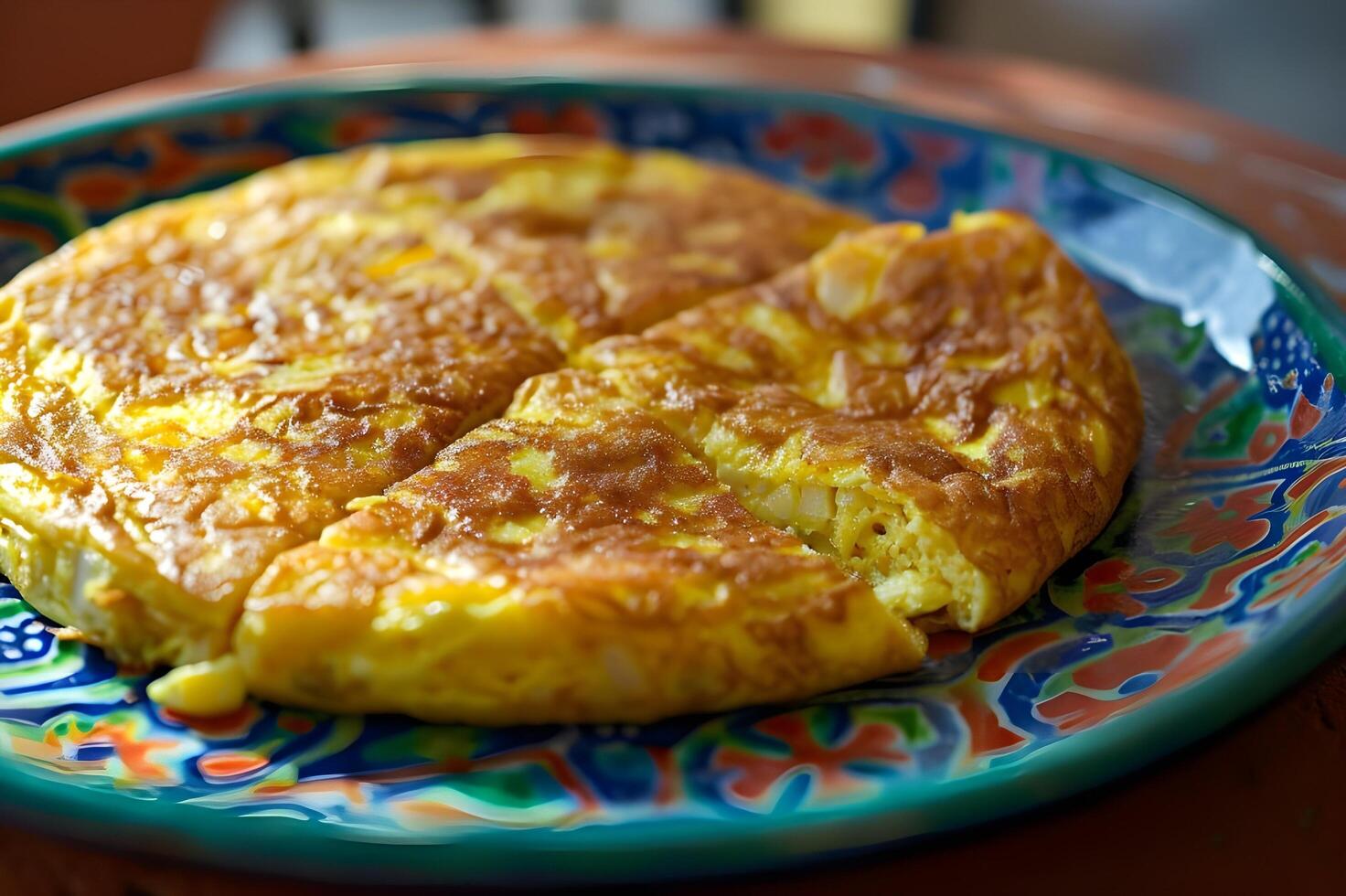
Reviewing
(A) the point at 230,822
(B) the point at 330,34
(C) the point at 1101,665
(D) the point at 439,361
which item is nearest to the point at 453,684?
(A) the point at 230,822

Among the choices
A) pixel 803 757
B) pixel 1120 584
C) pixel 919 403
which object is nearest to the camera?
pixel 803 757

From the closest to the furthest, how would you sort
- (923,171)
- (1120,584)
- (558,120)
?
(1120,584) → (923,171) → (558,120)

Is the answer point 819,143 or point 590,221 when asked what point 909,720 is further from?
point 819,143

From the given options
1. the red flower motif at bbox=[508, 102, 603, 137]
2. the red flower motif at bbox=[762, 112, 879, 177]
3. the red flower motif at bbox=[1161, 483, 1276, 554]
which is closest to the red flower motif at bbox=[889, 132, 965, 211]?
the red flower motif at bbox=[762, 112, 879, 177]

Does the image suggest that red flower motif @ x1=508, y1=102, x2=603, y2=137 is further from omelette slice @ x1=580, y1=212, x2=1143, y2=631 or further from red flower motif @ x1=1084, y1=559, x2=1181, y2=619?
red flower motif @ x1=1084, y1=559, x2=1181, y2=619

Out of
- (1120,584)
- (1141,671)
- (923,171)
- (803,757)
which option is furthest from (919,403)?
(923,171)

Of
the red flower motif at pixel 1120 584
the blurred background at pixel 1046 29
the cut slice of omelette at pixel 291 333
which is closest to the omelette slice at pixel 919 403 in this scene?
the red flower motif at pixel 1120 584
